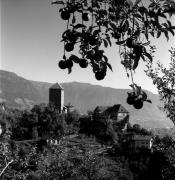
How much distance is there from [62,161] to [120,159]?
74.2 feet

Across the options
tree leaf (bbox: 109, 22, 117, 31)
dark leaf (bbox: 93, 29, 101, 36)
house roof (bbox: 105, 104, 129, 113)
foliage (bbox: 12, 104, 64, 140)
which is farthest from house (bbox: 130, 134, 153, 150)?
dark leaf (bbox: 93, 29, 101, 36)

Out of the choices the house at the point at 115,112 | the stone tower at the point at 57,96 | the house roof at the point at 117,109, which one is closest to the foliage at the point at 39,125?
the house at the point at 115,112

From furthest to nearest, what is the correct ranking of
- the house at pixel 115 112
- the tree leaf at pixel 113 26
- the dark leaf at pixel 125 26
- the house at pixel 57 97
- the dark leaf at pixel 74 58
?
the house at pixel 57 97, the house at pixel 115 112, the tree leaf at pixel 113 26, the dark leaf at pixel 125 26, the dark leaf at pixel 74 58

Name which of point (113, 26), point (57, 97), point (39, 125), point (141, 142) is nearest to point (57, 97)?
point (57, 97)

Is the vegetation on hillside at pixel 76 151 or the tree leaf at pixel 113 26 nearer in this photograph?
the tree leaf at pixel 113 26

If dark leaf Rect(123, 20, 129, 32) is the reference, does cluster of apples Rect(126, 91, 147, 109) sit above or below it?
below

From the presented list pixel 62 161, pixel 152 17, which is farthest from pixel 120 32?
pixel 62 161

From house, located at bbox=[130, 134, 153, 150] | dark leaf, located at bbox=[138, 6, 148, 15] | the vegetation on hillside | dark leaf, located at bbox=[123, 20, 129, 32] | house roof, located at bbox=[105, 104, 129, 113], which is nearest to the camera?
dark leaf, located at bbox=[138, 6, 148, 15]

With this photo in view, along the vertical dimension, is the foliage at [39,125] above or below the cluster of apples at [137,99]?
below

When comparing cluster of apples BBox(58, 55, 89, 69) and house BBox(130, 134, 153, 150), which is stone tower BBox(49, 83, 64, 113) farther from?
cluster of apples BBox(58, 55, 89, 69)

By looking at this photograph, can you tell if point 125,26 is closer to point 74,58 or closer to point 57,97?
point 74,58

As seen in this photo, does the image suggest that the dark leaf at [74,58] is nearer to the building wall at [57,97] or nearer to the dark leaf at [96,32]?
the dark leaf at [96,32]

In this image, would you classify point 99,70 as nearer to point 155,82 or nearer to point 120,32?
point 120,32

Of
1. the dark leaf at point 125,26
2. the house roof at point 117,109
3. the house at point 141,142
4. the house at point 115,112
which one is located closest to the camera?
the dark leaf at point 125,26
